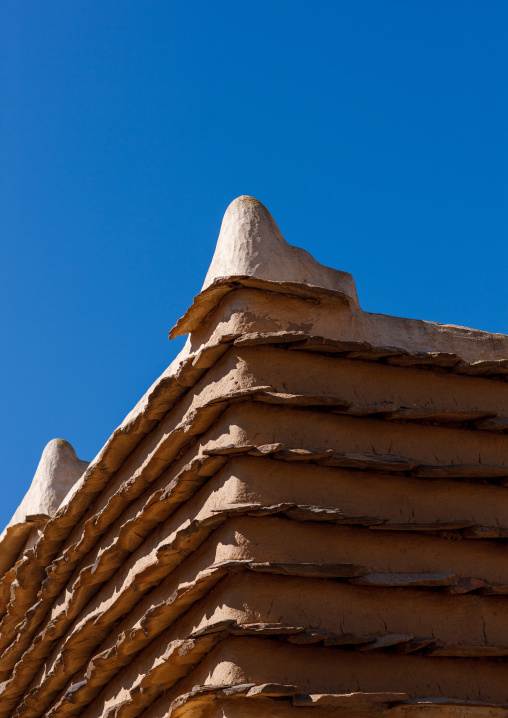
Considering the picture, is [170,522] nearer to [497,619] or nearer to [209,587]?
[209,587]

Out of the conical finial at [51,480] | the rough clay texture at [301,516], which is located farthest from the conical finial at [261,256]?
the conical finial at [51,480]

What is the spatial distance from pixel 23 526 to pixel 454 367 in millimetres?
4239

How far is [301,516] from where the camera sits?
454cm

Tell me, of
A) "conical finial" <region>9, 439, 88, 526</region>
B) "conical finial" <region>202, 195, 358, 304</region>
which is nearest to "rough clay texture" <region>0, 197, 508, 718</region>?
"conical finial" <region>202, 195, 358, 304</region>

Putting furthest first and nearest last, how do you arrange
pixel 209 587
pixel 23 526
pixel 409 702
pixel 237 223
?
1. pixel 23 526
2. pixel 237 223
3. pixel 209 587
4. pixel 409 702

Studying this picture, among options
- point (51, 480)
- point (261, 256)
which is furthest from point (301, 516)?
point (51, 480)

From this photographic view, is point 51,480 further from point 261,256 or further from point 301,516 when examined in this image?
point 301,516

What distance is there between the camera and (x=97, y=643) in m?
6.01

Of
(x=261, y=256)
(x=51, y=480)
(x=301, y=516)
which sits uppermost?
(x=261, y=256)

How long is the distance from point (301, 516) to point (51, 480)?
13.2 feet

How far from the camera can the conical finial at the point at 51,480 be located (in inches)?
312

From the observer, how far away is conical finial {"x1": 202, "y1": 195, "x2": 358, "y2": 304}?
5.29 m

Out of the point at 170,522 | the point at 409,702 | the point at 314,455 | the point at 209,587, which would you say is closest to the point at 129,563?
the point at 170,522

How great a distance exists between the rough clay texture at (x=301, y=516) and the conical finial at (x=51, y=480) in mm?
1981
